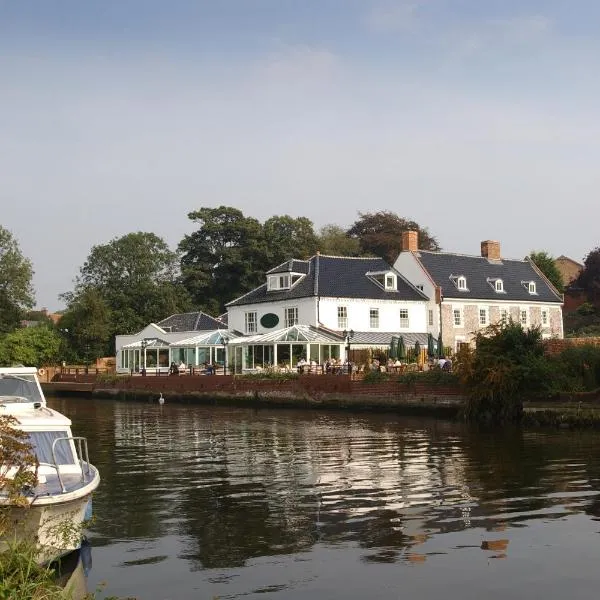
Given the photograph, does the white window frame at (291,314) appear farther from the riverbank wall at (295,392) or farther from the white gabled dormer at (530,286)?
the white gabled dormer at (530,286)

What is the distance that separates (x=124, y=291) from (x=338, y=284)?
3082cm

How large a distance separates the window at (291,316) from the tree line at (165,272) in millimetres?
22968

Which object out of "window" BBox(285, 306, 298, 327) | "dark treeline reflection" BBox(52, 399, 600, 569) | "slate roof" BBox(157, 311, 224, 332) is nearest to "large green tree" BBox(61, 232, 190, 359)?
"slate roof" BBox(157, 311, 224, 332)

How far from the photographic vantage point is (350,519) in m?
14.7

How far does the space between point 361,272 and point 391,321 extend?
428 cm

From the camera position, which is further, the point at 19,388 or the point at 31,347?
the point at 31,347

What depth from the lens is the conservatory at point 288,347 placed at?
50.8 m

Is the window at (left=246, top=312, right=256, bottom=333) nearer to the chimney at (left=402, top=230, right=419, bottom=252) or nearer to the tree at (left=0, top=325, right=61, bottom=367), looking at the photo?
the chimney at (left=402, top=230, right=419, bottom=252)

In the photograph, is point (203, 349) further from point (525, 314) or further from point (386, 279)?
point (525, 314)

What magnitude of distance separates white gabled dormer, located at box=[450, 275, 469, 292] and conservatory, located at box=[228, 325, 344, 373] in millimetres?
12472

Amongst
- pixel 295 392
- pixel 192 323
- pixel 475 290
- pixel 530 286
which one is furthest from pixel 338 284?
pixel 530 286

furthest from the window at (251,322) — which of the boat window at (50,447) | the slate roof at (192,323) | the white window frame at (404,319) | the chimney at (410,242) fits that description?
the boat window at (50,447)

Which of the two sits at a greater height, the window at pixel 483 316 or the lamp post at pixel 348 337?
the window at pixel 483 316

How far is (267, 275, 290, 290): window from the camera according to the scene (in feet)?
192
